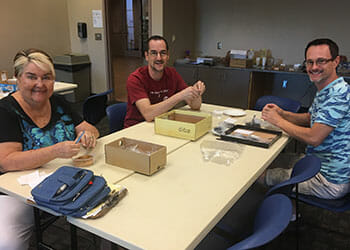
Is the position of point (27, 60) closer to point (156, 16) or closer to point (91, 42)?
point (156, 16)

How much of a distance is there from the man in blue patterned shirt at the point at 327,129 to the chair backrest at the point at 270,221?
75 centimetres

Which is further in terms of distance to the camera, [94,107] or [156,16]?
[156,16]

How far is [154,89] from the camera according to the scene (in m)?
2.52

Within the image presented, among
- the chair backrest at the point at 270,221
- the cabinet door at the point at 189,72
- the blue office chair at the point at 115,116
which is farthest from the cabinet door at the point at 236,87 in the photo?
the chair backrest at the point at 270,221

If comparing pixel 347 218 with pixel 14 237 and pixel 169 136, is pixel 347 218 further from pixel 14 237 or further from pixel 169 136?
pixel 14 237

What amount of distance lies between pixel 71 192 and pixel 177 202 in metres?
0.41

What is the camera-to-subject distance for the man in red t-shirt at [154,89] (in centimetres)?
Answer: 226

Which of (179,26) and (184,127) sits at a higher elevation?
(179,26)

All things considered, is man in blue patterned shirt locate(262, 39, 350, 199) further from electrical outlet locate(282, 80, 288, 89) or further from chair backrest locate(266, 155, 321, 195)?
electrical outlet locate(282, 80, 288, 89)

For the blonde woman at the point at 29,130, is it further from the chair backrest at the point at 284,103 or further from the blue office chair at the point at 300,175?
the chair backrest at the point at 284,103

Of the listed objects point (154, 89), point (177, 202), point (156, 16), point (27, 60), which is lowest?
point (177, 202)

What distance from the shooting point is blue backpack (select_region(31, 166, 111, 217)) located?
1080mm

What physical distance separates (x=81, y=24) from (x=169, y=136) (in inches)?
178

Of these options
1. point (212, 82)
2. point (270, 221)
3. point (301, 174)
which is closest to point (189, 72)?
point (212, 82)
